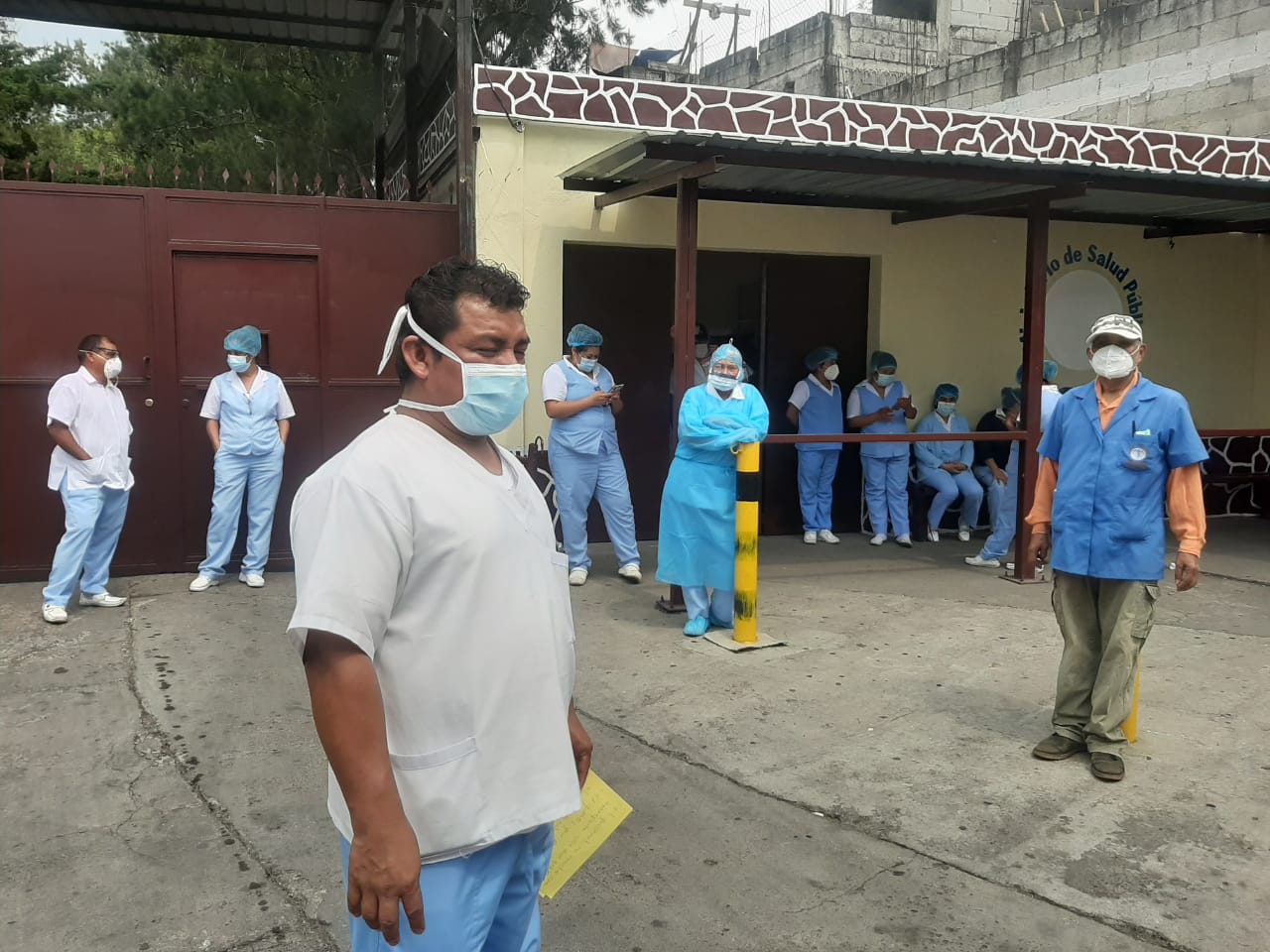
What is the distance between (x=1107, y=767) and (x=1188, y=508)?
105cm

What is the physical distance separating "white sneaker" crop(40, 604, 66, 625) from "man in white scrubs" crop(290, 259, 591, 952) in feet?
16.8

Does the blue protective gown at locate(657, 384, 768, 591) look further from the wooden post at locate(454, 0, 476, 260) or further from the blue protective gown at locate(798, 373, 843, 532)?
the blue protective gown at locate(798, 373, 843, 532)

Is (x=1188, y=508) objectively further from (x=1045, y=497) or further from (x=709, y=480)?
(x=709, y=480)

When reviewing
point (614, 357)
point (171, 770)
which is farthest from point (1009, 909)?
point (614, 357)

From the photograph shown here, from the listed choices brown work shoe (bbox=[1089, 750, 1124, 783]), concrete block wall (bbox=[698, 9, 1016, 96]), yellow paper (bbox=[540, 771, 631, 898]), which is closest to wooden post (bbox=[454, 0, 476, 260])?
brown work shoe (bbox=[1089, 750, 1124, 783])

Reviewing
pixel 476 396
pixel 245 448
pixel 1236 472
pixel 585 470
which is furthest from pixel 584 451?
pixel 1236 472

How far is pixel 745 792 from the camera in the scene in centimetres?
403

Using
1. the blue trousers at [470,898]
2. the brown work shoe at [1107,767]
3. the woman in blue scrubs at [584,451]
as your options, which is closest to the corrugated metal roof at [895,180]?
the woman in blue scrubs at [584,451]

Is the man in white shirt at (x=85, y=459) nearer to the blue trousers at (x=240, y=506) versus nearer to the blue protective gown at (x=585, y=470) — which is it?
the blue trousers at (x=240, y=506)

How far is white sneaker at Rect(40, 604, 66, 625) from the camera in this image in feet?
20.4

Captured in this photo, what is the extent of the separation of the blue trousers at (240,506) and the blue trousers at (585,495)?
1.92m

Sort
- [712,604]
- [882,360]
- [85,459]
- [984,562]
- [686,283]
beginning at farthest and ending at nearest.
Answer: [882,360] < [984,562] < [686,283] < [85,459] < [712,604]

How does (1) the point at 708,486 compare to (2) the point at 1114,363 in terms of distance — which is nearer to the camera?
(2) the point at 1114,363

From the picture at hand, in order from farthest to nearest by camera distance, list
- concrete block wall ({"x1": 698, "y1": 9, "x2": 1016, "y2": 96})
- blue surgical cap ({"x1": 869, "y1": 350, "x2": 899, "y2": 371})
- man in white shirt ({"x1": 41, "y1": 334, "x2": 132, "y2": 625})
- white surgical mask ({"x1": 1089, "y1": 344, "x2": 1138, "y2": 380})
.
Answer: concrete block wall ({"x1": 698, "y1": 9, "x2": 1016, "y2": 96}) < blue surgical cap ({"x1": 869, "y1": 350, "x2": 899, "y2": 371}) < man in white shirt ({"x1": 41, "y1": 334, "x2": 132, "y2": 625}) < white surgical mask ({"x1": 1089, "y1": 344, "x2": 1138, "y2": 380})
